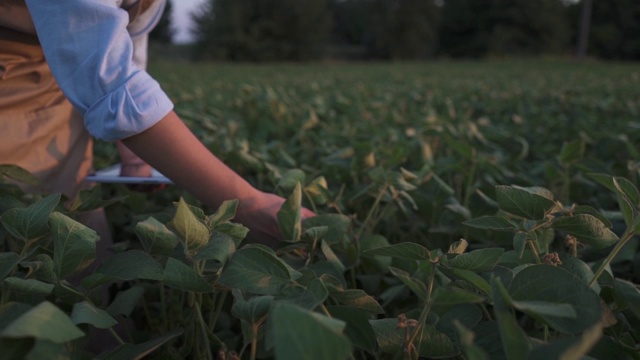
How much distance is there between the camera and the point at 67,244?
0.65 meters

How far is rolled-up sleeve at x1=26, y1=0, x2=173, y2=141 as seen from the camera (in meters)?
0.81

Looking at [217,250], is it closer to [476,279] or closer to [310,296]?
[310,296]

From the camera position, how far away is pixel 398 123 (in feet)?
9.35

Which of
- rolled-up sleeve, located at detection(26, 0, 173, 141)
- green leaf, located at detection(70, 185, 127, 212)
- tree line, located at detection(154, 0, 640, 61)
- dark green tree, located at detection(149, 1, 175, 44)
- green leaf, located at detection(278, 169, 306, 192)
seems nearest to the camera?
rolled-up sleeve, located at detection(26, 0, 173, 141)

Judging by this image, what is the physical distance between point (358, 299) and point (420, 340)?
0.24 feet

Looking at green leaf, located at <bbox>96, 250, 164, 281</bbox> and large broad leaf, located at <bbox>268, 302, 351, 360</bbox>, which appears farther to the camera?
green leaf, located at <bbox>96, 250, 164, 281</bbox>

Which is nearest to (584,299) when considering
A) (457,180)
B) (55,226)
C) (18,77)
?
(55,226)

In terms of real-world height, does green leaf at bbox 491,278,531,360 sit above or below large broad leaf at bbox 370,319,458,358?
above

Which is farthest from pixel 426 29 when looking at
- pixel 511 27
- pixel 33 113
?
pixel 33 113

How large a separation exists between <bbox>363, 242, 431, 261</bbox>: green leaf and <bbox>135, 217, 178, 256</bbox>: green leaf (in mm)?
229

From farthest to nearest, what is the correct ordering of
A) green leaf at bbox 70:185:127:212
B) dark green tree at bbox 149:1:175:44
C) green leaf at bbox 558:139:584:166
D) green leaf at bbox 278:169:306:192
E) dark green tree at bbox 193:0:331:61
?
dark green tree at bbox 149:1:175:44 < dark green tree at bbox 193:0:331:61 < green leaf at bbox 558:139:584:166 < green leaf at bbox 278:169:306:192 < green leaf at bbox 70:185:127:212

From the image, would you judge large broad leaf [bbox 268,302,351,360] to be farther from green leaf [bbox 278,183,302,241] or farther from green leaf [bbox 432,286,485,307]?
green leaf [bbox 278,183,302,241]

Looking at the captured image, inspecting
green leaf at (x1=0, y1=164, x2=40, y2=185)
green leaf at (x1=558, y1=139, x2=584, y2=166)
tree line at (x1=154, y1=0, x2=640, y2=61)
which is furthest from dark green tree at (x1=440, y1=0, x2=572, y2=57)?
green leaf at (x1=0, y1=164, x2=40, y2=185)

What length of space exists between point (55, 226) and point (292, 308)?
0.34 m
